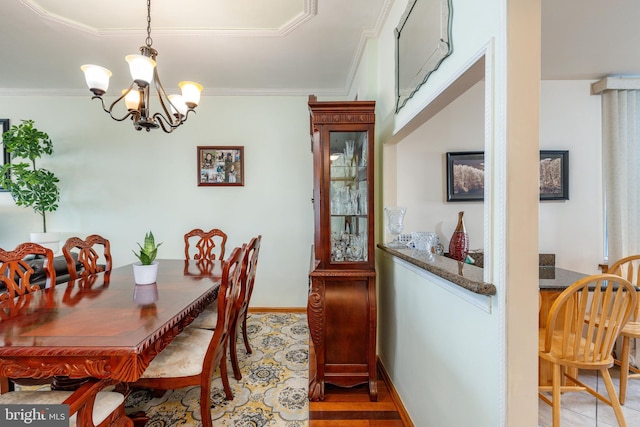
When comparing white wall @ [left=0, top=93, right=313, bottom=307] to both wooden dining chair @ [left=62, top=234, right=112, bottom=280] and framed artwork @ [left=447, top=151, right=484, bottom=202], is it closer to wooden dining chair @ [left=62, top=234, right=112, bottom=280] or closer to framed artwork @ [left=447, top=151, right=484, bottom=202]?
wooden dining chair @ [left=62, top=234, right=112, bottom=280]

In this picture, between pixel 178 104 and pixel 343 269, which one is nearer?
pixel 343 269

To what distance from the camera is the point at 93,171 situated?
366 centimetres

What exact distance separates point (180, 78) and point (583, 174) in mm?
4393

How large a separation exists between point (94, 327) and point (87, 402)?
0.96 ft

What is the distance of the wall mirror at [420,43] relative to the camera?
1287 millimetres

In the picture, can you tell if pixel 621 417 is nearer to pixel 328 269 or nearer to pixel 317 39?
pixel 328 269

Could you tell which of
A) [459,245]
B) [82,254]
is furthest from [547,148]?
[82,254]

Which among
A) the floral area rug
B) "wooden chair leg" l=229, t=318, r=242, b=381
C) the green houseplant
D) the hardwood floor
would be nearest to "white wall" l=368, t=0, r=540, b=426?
the hardwood floor

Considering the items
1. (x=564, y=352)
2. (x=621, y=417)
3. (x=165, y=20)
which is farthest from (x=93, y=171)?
(x=621, y=417)

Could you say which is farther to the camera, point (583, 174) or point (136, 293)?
point (583, 174)

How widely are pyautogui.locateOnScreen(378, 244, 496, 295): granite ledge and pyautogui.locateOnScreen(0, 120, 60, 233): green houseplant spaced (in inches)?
154

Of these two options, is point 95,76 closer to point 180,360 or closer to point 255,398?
point 180,360

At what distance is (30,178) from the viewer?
3.10m

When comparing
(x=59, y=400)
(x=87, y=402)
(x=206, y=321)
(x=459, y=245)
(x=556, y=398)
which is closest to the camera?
(x=87, y=402)
